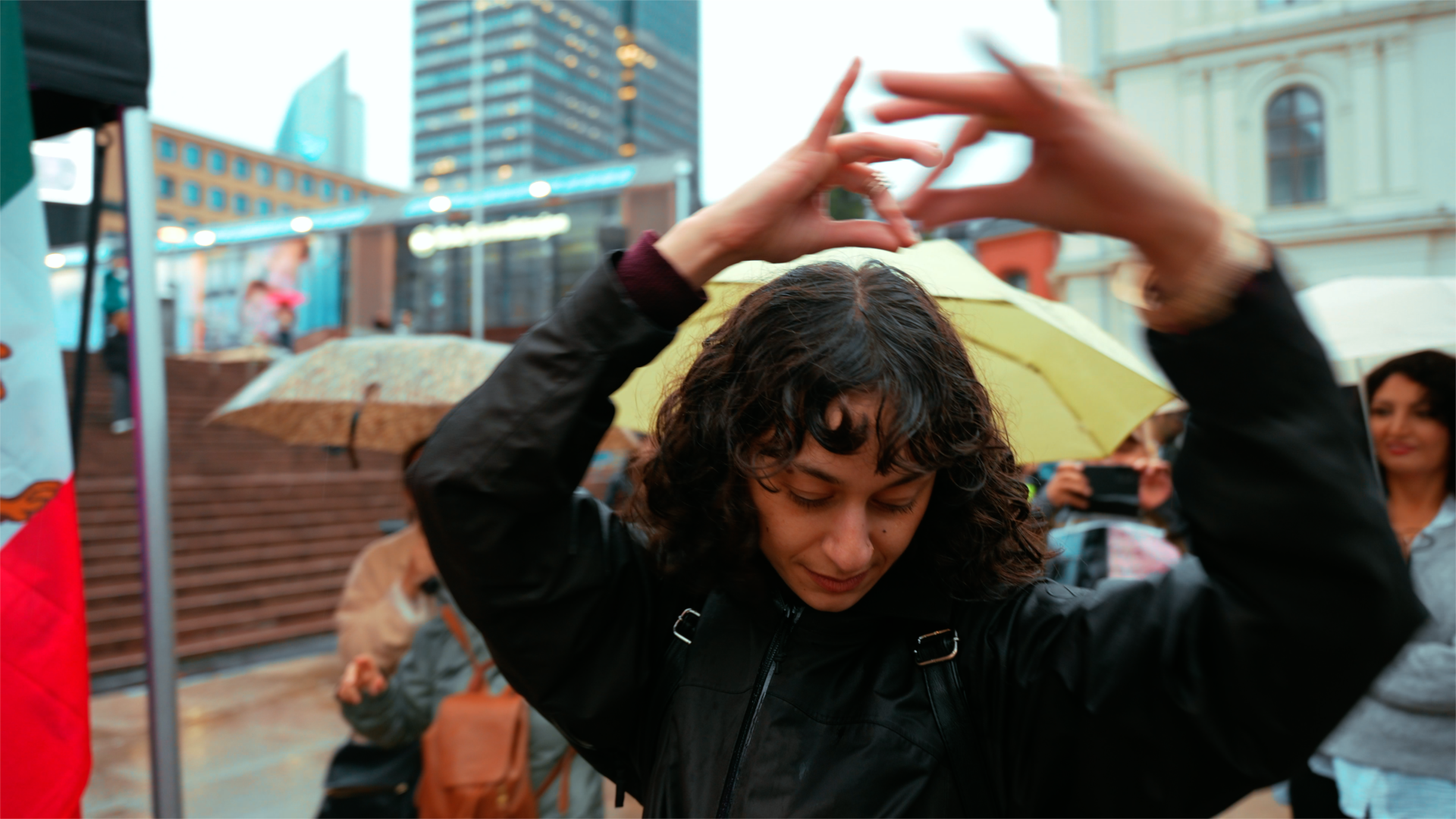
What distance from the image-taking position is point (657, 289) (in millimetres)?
1140

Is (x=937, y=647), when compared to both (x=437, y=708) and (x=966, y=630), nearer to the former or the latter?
(x=966, y=630)

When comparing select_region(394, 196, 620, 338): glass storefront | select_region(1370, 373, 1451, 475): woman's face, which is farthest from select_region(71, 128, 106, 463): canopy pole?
select_region(394, 196, 620, 338): glass storefront

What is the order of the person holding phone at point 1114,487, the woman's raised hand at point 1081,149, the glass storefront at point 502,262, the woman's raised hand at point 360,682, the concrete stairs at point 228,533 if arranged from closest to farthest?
the woman's raised hand at point 1081,149, the woman's raised hand at point 360,682, the person holding phone at point 1114,487, the concrete stairs at point 228,533, the glass storefront at point 502,262

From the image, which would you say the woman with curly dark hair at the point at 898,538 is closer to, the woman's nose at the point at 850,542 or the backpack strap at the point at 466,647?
the woman's nose at the point at 850,542

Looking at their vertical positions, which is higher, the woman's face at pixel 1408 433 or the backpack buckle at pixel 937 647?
the woman's face at pixel 1408 433

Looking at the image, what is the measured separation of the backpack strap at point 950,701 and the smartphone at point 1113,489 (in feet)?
9.87

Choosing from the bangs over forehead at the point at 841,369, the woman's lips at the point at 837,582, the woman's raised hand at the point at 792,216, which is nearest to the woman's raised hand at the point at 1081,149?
the woman's raised hand at the point at 792,216

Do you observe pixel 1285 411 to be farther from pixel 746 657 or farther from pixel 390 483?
pixel 390 483

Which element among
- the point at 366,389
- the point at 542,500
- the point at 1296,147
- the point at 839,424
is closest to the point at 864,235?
the point at 839,424

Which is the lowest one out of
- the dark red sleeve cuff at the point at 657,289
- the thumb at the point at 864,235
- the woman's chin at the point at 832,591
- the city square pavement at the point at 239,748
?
the city square pavement at the point at 239,748

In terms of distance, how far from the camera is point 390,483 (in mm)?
13625

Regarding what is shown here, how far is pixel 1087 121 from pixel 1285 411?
0.34 meters

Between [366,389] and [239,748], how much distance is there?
3012 millimetres

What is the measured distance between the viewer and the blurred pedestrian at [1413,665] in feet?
8.02
